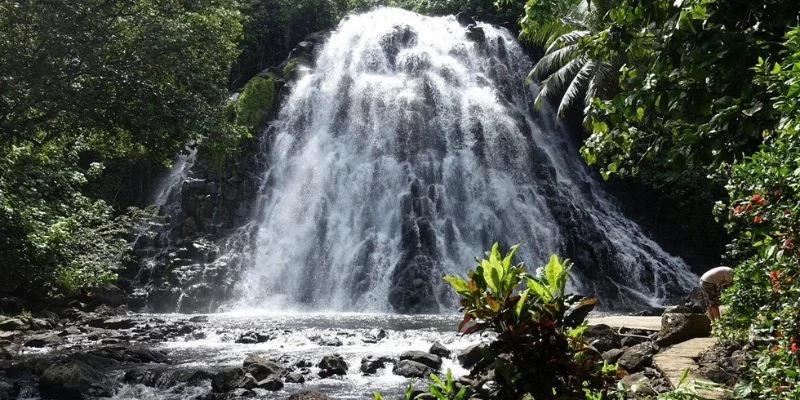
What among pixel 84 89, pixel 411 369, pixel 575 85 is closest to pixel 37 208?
pixel 84 89

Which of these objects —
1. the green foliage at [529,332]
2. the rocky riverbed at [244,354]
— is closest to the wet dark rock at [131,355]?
the rocky riverbed at [244,354]

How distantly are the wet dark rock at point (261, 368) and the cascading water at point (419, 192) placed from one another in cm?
913

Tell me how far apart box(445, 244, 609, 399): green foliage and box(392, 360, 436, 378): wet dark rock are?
7807 millimetres

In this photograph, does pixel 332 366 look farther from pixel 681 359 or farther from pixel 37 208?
pixel 681 359

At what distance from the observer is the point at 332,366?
10430 millimetres

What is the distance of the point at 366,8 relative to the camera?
1533 inches

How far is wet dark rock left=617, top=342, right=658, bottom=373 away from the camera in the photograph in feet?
19.9

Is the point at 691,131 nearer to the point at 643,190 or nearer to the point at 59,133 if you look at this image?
the point at 59,133

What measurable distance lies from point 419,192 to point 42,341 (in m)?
13.3

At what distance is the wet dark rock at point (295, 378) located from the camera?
9.84 metres

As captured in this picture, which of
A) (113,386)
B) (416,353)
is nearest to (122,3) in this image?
(113,386)

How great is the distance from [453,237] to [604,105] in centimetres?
1767

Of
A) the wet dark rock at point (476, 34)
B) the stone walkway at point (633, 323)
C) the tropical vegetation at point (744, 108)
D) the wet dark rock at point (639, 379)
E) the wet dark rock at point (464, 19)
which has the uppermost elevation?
the wet dark rock at point (464, 19)

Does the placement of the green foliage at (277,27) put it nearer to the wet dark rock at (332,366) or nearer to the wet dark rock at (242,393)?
the wet dark rock at (332,366)
